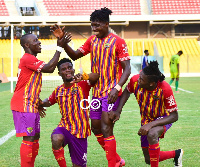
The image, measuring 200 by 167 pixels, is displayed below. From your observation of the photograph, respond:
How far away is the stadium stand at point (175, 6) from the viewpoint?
1641 inches

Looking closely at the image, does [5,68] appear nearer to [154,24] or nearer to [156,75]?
[154,24]

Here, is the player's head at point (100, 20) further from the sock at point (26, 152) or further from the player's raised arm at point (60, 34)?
the sock at point (26, 152)

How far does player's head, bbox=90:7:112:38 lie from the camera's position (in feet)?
15.9

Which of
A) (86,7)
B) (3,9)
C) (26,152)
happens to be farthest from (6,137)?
(86,7)

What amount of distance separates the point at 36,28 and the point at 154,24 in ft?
40.7

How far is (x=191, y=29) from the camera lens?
139 ft

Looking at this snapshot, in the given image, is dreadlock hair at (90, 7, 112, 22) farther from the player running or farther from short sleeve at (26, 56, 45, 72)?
short sleeve at (26, 56, 45, 72)

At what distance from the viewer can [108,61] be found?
4.87 meters

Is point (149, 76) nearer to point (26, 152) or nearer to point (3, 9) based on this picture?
point (26, 152)

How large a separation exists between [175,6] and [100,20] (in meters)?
39.6

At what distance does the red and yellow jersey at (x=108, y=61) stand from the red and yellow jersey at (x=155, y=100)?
0.86 feet

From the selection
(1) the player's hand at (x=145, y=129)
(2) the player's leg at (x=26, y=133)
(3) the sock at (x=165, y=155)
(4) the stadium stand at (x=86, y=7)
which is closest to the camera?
(2) the player's leg at (x=26, y=133)

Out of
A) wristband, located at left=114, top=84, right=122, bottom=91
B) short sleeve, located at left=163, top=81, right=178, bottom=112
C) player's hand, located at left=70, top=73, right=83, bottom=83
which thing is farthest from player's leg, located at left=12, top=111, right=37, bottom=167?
short sleeve, located at left=163, top=81, right=178, bottom=112

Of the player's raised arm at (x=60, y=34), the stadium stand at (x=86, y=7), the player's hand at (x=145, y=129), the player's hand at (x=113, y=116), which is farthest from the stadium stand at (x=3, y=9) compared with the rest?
the player's hand at (x=145, y=129)
